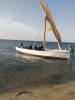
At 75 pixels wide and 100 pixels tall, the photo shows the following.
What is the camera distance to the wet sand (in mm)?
11034

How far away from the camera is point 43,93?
12078 mm

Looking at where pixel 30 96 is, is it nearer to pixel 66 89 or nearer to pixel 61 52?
pixel 66 89

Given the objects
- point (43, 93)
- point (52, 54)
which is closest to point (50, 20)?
→ point (52, 54)

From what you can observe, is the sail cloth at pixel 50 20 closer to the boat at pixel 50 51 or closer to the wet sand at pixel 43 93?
the boat at pixel 50 51

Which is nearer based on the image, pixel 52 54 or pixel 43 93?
pixel 43 93

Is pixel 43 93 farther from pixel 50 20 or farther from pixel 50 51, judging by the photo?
pixel 50 20

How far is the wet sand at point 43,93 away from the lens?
36.2 feet

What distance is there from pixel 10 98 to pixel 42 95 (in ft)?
6.58

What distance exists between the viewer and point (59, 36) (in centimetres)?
3422

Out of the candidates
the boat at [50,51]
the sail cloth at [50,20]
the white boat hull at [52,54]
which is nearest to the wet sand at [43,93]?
the white boat hull at [52,54]

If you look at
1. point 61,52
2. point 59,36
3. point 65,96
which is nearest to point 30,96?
point 65,96

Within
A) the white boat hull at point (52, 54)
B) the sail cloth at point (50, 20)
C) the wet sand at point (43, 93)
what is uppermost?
the sail cloth at point (50, 20)

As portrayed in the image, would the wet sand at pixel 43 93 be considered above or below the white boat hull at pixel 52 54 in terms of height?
below

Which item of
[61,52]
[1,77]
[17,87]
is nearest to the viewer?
[17,87]
